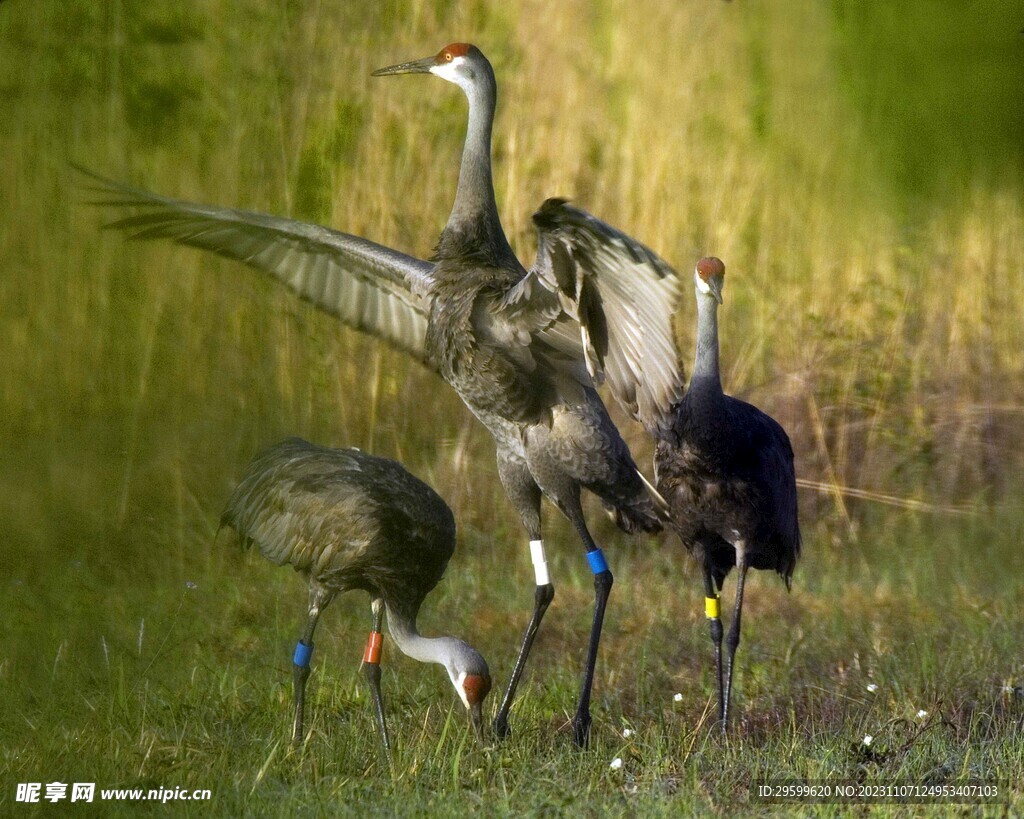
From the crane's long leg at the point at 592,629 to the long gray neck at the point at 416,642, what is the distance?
0.43 m

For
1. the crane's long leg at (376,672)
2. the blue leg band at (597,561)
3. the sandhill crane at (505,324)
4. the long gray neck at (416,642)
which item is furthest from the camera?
the blue leg band at (597,561)

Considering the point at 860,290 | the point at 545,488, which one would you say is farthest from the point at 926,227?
the point at 545,488

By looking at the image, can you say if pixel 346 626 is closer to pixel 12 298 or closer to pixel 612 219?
pixel 12 298

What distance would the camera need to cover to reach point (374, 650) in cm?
445

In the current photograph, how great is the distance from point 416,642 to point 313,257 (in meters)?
1.34

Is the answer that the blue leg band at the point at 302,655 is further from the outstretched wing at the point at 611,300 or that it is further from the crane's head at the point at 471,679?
the outstretched wing at the point at 611,300

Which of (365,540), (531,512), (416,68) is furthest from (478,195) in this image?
(365,540)

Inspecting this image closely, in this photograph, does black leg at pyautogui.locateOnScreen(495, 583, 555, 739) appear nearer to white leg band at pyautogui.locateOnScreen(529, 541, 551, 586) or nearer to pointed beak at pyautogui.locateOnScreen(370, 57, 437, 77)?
white leg band at pyautogui.locateOnScreen(529, 541, 551, 586)

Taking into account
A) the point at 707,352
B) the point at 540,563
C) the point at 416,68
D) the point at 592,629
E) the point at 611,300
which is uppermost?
the point at 416,68

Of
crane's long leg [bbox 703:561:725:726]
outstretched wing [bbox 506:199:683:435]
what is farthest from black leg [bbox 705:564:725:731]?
outstretched wing [bbox 506:199:683:435]

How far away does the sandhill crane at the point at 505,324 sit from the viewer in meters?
3.99

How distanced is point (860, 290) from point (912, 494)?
1.02 m

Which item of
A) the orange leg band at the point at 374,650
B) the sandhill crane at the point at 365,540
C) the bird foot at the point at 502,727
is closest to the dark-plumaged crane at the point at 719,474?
the bird foot at the point at 502,727

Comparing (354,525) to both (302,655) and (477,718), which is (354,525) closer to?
(302,655)
